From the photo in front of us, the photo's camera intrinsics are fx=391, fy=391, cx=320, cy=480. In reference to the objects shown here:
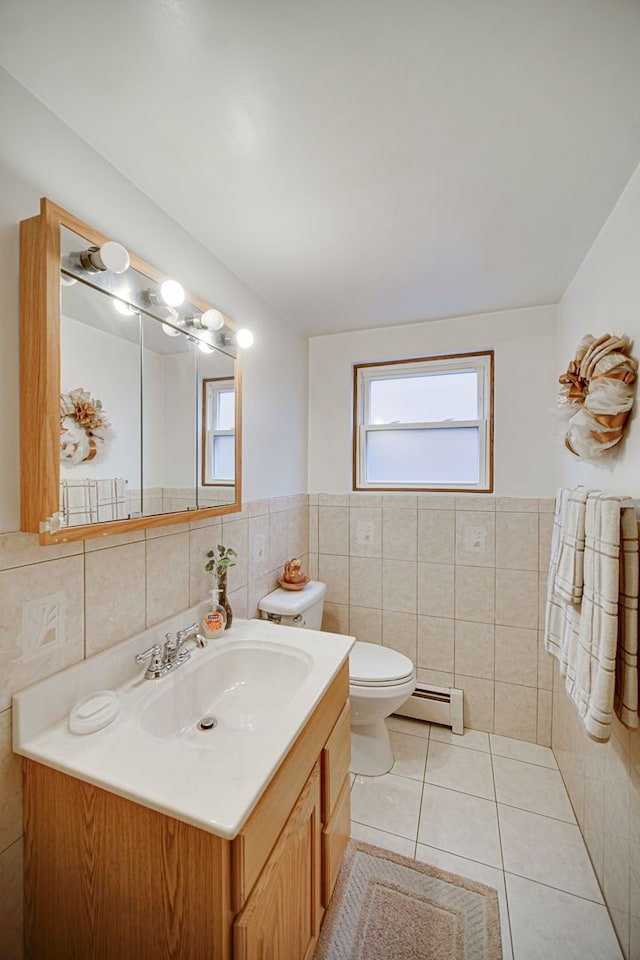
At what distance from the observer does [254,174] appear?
3.69 ft

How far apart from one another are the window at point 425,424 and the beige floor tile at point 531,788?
4.42 ft

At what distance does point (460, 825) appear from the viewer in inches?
61.2

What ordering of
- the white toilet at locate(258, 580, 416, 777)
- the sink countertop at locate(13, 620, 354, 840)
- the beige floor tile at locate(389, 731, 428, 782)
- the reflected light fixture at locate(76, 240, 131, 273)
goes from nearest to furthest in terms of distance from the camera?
the sink countertop at locate(13, 620, 354, 840), the reflected light fixture at locate(76, 240, 131, 273), the white toilet at locate(258, 580, 416, 777), the beige floor tile at locate(389, 731, 428, 782)

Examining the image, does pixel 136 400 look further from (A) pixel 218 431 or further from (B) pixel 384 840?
(B) pixel 384 840

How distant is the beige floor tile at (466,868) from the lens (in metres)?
1.31

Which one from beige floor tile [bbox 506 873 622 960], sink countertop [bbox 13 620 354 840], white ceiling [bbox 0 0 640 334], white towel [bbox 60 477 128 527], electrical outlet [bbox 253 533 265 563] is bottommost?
beige floor tile [bbox 506 873 622 960]

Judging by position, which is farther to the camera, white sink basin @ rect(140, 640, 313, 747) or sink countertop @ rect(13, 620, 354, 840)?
white sink basin @ rect(140, 640, 313, 747)

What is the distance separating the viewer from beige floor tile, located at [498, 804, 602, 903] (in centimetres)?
134

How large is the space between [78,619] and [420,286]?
183 cm

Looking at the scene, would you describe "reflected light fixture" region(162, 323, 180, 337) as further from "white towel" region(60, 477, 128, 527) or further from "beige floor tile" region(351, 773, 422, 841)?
"beige floor tile" region(351, 773, 422, 841)

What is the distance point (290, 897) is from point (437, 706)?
145cm

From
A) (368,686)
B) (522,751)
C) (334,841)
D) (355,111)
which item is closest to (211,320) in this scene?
(355,111)

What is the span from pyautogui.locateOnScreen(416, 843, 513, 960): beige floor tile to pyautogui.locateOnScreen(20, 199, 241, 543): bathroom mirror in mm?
1461

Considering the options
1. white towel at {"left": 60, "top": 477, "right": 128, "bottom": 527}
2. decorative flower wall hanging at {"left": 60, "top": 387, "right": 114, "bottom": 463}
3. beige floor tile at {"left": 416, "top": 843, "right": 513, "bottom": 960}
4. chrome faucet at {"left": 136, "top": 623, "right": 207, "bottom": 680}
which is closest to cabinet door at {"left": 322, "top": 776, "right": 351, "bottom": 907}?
beige floor tile at {"left": 416, "top": 843, "right": 513, "bottom": 960}
